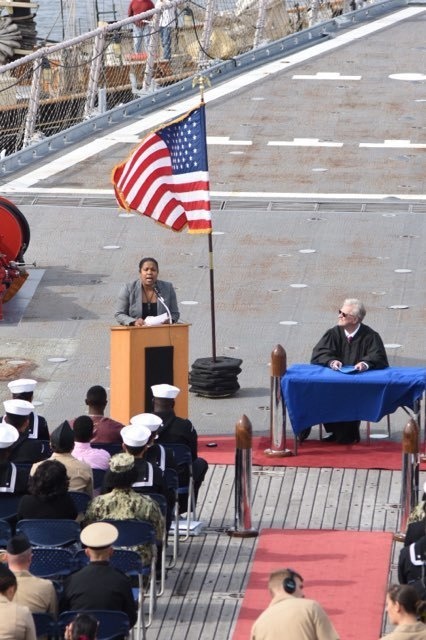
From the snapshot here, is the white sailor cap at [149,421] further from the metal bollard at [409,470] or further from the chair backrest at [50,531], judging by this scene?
the metal bollard at [409,470]

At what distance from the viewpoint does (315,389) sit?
13891mm

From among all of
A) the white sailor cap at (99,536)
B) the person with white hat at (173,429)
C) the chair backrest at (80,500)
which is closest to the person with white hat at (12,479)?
the chair backrest at (80,500)

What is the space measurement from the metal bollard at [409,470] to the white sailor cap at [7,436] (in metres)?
2.75

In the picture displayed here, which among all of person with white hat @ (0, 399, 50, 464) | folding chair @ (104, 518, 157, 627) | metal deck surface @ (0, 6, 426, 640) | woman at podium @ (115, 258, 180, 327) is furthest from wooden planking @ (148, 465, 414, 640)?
woman at podium @ (115, 258, 180, 327)

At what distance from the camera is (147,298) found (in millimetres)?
14836

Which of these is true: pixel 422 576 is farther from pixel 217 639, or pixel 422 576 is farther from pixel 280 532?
pixel 280 532

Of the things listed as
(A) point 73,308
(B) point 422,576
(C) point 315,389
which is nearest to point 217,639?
(B) point 422,576

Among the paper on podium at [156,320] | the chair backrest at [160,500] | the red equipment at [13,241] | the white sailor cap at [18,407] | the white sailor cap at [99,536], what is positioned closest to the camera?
the white sailor cap at [99,536]

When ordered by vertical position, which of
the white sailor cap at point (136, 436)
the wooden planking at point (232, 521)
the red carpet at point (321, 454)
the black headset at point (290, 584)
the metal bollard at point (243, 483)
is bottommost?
the red carpet at point (321, 454)

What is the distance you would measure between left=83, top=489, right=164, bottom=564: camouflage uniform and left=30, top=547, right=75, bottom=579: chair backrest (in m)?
0.48

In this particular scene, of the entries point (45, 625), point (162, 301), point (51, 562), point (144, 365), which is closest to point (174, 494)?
point (51, 562)

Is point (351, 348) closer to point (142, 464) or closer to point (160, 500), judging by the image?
point (142, 464)

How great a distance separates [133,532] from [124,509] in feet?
0.72

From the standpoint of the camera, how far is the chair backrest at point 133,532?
10391mm
